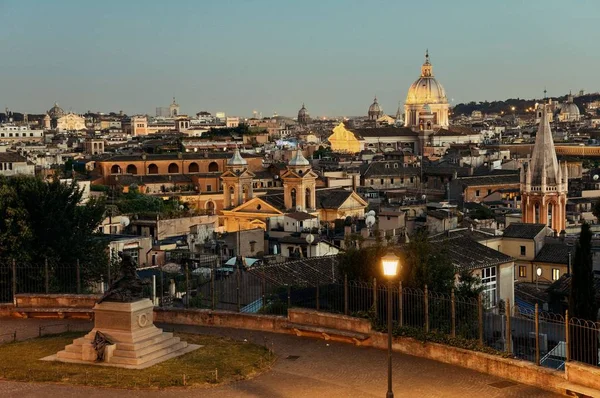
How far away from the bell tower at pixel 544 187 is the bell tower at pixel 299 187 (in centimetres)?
1115

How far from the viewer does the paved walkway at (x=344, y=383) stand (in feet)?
45.4

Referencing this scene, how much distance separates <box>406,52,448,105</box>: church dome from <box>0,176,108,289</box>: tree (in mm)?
138913

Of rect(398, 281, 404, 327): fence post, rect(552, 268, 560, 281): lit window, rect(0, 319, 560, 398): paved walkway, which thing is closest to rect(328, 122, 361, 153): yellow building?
rect(552, 268, 560, 281): lit window

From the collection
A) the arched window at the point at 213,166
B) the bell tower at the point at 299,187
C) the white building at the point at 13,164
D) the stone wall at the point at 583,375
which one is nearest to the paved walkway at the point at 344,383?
the stone wall at the point at 583,375

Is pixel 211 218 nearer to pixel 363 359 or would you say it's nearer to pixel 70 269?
pixel 70 269

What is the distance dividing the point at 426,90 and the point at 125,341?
494ft

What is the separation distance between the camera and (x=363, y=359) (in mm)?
15602

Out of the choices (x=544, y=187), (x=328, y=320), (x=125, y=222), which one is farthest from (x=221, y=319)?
(x=544, y=187)

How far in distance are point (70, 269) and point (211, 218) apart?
27.4m

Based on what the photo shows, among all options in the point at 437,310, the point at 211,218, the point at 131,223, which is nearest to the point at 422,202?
the point at 211,218

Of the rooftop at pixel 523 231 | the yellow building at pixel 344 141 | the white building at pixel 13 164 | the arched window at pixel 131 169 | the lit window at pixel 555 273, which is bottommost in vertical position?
the lit window at pixel 555 273

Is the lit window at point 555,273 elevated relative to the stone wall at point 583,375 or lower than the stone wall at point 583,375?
lower

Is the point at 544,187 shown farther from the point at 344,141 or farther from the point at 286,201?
the point at 344,141

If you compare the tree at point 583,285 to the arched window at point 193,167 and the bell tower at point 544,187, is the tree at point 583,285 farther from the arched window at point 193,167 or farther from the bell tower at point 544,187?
the arched window at point 193,167
